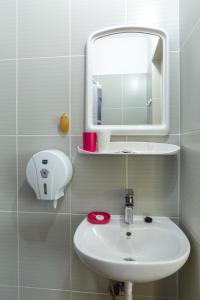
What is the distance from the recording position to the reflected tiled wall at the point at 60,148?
1.21 meters

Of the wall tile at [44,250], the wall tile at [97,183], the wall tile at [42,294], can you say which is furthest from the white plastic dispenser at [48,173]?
the wall tile at [42,294]

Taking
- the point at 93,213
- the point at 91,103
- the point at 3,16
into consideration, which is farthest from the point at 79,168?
the point at 3,16

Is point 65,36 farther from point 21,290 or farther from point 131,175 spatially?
point 21,290

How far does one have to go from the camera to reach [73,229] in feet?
4.17

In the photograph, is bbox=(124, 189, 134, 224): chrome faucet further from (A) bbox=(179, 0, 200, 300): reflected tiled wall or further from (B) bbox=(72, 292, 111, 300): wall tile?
(B) bbox=(72, 292, 111, 300): wall tile

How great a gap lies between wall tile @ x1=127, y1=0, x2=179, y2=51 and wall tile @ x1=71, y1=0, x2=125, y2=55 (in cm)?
9

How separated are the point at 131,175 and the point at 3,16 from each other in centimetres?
120

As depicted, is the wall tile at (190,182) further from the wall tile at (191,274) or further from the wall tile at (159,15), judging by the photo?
the wall tile at (159,15)

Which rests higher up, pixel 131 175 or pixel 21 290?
pixel 131 175

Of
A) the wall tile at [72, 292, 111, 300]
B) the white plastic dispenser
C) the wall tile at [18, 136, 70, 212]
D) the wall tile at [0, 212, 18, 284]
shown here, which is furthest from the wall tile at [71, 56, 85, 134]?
the wall tile at [72, 292, 111, 300]

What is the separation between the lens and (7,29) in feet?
4.35

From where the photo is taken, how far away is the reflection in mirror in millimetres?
1197

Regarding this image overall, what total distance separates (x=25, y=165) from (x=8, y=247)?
0.50 m

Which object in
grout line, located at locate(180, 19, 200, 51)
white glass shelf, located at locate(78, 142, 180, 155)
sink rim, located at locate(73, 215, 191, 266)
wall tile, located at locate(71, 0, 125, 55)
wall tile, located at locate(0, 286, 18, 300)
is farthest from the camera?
wall tile, located at locate(0, 286, 18, 300)
